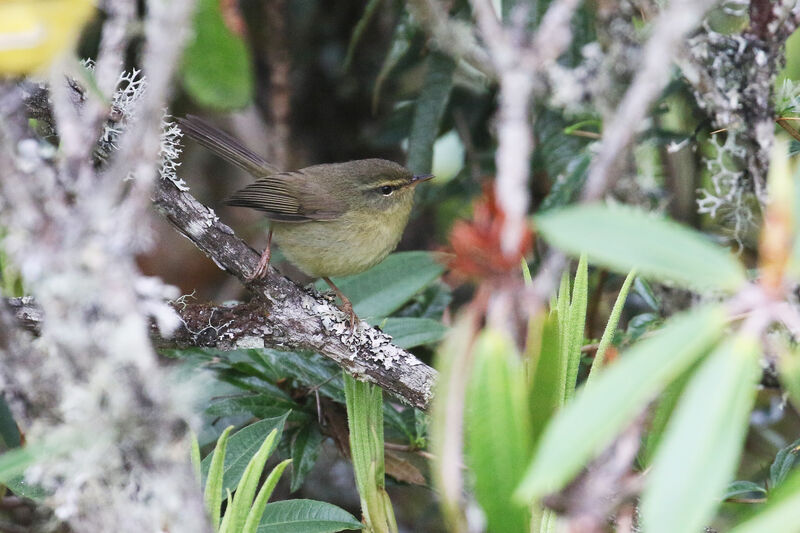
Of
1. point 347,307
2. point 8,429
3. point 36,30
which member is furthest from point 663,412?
point 8,429

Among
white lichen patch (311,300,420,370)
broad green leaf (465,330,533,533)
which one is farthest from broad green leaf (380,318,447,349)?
broad green leaf (465,330,533,533)

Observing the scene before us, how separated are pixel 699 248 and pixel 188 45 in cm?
74

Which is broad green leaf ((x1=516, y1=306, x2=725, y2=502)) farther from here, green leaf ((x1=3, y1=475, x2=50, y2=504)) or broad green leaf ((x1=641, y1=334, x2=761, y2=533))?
green leaf ((x1=3, y1=475, x2=50, y2=504))

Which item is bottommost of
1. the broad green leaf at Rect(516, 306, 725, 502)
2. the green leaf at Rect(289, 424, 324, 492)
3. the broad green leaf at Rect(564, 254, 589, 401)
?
the green leaf at Rect(289, 424, 324, 492)

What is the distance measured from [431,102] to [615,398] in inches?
101

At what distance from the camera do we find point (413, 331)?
2.62 metres

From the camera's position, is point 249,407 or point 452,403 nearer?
point 452,403

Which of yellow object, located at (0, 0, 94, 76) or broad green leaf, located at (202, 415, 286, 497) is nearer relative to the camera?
yellow object, located at (0, 0, 94, 76)

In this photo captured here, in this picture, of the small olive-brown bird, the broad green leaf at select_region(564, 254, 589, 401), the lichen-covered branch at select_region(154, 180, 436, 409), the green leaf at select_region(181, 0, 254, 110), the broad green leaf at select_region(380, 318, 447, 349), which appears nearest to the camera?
the green leaf at select_region(181, 0, 254, 110)

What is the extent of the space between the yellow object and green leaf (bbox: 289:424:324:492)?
1722mm

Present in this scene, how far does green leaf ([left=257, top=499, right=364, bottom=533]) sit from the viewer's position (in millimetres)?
1932

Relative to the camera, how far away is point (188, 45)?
1.17m

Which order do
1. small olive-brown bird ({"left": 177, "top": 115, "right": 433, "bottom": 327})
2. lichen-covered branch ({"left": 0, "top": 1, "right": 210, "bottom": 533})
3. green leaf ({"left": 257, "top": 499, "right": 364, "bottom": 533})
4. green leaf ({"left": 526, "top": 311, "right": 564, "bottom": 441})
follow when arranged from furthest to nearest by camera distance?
small olive-brown bird ({"left": 177, "top": 115, "right": 433, "bottom": 327})
green leaf ({"left": 257, "top": 499, "right": 364, "bottom": 533})
green leaf ({"left": 526, "top": 311, "right": 564, "bottom": 441})
lichen-covered branch ({"left": 0, "top": 1, "right": 210, "bottom": 533})

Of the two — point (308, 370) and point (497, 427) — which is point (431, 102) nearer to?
point (308, 370)
